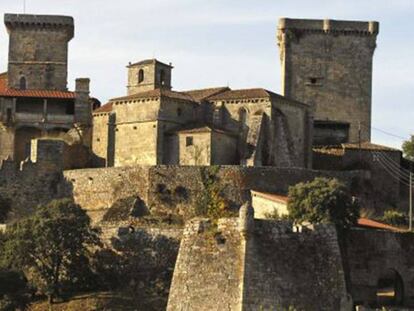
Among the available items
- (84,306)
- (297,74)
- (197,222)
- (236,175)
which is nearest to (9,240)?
(84,306)

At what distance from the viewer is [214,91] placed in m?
83.0

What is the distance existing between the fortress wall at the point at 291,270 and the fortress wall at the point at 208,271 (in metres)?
0.40

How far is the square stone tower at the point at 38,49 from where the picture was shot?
90062mm

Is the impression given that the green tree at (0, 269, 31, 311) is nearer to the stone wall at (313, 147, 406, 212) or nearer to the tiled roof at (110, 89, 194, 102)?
the tiled roof at (110, 89, 194, 102)

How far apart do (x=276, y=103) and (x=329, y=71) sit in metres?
13.0

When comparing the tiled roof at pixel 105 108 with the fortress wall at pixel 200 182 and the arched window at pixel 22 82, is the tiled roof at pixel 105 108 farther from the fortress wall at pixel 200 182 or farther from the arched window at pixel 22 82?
the fortress wall at pixel 200 182

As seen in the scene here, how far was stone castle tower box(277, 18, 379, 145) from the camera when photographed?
3600 inches

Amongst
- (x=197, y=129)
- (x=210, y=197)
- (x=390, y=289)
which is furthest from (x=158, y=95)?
(x=390, y=289)

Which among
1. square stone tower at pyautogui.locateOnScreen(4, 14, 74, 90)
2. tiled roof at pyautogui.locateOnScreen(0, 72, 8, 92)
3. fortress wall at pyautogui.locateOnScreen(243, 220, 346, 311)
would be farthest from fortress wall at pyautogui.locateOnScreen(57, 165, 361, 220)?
fortress wall at pyautogui.locateOnScreen(243, 220, 346, 311)

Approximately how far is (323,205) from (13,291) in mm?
14601

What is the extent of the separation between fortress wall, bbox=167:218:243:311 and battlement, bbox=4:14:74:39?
2097 inches

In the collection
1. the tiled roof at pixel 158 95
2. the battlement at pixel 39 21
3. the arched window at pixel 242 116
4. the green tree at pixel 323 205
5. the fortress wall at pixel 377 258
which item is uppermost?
the battlement at pixel 39 21

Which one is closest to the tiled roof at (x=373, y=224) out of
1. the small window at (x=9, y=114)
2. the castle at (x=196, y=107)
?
the castle at (x=196, y=107)

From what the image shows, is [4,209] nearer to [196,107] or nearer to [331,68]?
[196,107]
